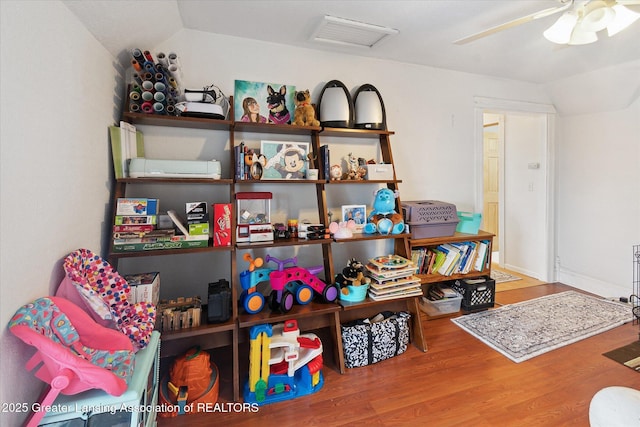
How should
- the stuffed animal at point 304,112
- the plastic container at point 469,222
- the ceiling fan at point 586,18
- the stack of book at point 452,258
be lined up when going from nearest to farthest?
1. the ceiling fan at point 586,18
2. the stuffed animal at point 304,112
3. the stack of book at point 452,258
4. the plastic container at point 469,222

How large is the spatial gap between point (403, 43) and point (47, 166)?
233 centimetres

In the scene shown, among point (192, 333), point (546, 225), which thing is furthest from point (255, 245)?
point (546, 225)

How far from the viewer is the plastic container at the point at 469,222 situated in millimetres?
2611

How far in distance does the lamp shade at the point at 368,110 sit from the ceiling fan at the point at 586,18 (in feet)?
2.75

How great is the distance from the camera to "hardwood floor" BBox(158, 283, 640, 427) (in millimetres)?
1447

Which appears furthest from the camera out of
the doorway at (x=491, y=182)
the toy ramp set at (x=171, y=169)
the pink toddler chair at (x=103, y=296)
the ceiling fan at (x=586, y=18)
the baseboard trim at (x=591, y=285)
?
the doorway at (x=491, y=182)

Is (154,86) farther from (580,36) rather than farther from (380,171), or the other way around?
(580,36)

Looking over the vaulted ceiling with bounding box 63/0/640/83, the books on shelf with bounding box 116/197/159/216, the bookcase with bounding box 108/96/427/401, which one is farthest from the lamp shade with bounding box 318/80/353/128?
the books on shelf with bounding box 116/197/159/216

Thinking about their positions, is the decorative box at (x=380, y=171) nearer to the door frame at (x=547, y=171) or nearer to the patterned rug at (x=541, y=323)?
the door frame at (x=547, y=171)

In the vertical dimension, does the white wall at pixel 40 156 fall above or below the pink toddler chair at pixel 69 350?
above

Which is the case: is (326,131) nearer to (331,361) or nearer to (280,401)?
(331,361)

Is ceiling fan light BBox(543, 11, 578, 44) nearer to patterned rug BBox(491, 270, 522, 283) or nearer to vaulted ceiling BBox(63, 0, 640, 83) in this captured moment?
vaulted ceiling BBox(63, 0, 640, 83)

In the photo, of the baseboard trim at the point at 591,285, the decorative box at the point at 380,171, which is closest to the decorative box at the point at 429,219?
the decorative box at the point at 380,171

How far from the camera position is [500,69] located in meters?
2.76
